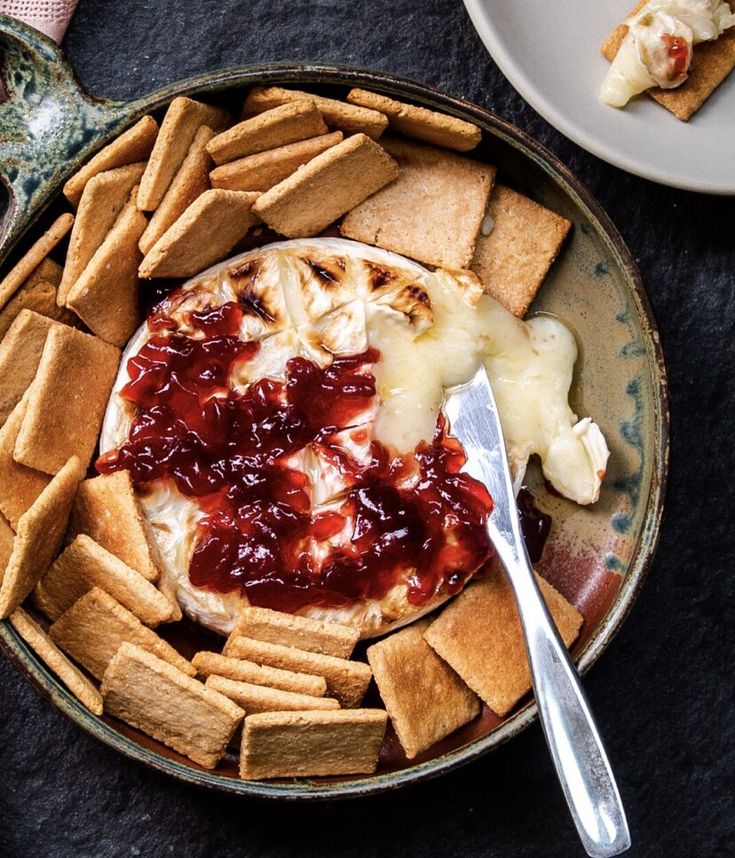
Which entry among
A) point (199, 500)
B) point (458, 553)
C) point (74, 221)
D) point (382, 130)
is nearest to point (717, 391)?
point (458, 553)

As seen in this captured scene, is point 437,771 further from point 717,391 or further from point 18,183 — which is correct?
point 18,183

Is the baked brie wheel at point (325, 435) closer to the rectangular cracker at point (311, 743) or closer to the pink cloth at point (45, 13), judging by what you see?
the rectangular cracker at point (311, 743)

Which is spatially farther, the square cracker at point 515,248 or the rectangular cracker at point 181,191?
the square cracker at point 515,248

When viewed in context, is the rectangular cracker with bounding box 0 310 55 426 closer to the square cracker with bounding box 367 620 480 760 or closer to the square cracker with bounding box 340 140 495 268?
the square cracker with bounding box 340 140 495 268

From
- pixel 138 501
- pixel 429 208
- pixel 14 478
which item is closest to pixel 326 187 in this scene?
pixel 429 208

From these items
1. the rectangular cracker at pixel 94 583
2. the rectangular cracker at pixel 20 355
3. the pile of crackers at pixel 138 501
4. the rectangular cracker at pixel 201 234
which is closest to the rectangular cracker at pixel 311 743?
the pile of crackers at pixel 138 501

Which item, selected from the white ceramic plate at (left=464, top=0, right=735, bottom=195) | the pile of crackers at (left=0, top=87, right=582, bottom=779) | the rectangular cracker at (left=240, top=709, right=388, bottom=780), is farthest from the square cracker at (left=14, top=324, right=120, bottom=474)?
the white ceramic plate at (left=464, top=0, right=735, bottom=195)
